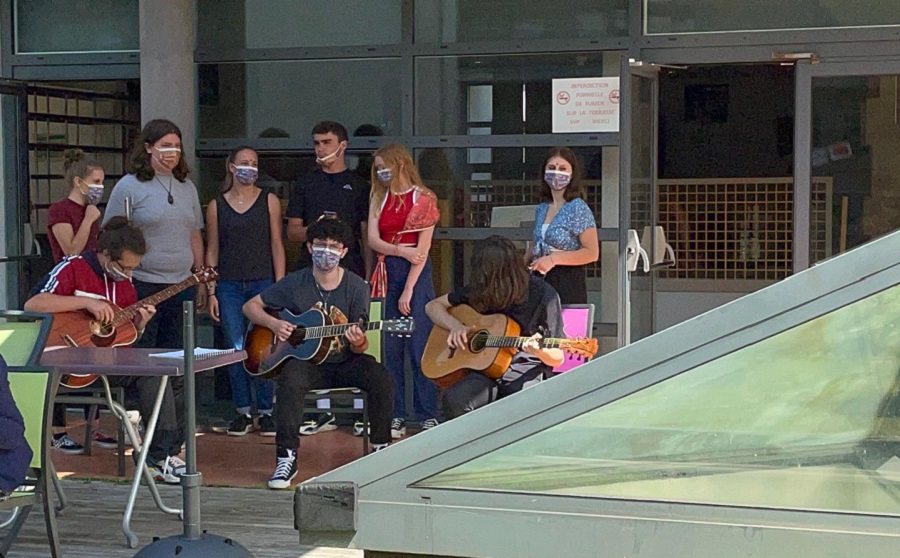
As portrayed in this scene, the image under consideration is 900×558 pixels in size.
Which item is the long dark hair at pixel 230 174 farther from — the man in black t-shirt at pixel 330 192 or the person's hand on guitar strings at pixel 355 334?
the person's hand on guitar strings at pixel 355 334

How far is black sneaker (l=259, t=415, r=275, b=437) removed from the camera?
779cm

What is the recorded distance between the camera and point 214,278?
274 inches

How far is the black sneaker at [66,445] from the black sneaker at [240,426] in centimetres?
91

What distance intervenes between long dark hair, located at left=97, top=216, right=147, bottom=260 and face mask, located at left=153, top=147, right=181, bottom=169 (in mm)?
656

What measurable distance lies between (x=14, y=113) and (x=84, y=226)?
132 cm

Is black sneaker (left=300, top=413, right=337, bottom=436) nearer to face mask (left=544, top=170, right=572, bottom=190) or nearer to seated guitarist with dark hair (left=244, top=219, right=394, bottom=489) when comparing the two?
seated guitarist with dark hair (left=244, top=219, right=394, bottom=489)

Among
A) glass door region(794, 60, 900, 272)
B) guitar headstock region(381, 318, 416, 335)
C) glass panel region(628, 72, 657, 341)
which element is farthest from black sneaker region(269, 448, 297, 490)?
glass door region(794, 60, 900, 272)

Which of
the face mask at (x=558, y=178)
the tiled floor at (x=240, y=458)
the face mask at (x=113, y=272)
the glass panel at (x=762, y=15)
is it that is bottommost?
the tiled floor at (x=240, y=458)

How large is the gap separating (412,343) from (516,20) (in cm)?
198

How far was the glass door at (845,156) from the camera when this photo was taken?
7219 mm

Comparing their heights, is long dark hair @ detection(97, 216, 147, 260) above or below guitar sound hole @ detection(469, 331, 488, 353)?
above

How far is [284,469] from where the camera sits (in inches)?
247

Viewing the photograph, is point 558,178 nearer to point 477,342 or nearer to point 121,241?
point 477,342

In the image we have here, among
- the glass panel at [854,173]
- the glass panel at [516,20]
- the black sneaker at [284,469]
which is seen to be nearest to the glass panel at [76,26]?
the glass panel at [516,20]
